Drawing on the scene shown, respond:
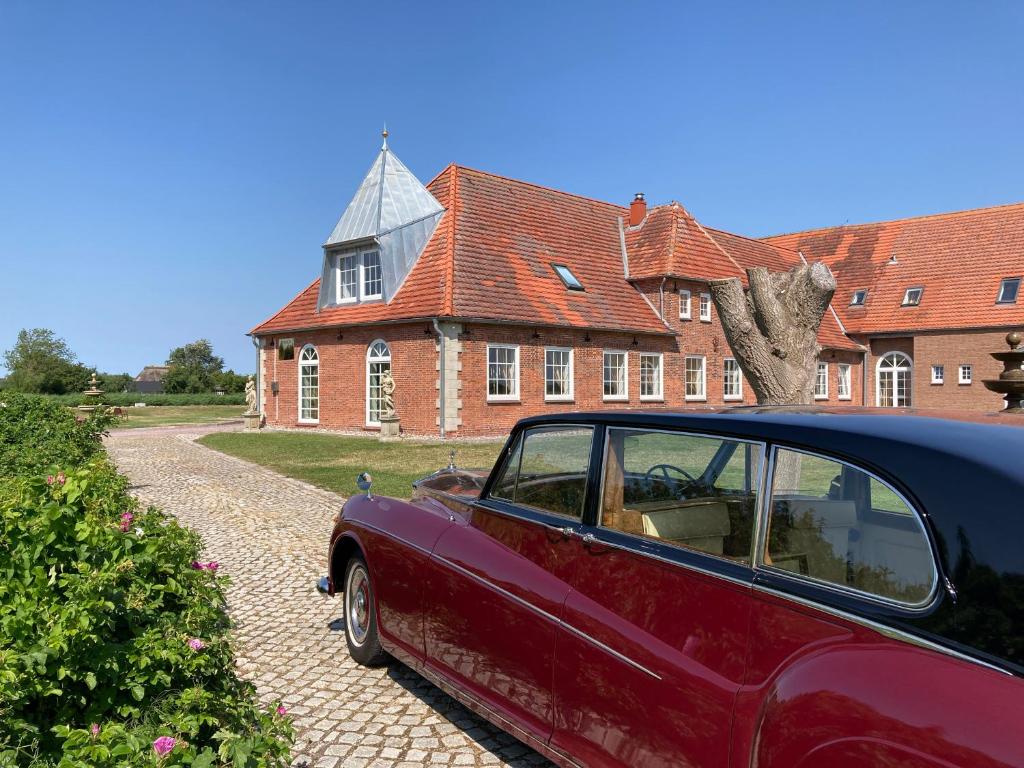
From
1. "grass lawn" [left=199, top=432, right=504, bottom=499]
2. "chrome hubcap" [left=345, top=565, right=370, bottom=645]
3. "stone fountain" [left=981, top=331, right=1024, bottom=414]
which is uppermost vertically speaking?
"stone fountain" [left=981, top=331, right=1024, bottom=414]

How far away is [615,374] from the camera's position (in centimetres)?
2380

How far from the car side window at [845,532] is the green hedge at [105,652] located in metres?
1.50

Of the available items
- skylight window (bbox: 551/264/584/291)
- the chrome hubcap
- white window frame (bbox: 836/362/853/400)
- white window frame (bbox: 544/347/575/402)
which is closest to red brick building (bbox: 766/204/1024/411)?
white window frame (bbox: 836/362/853/400)

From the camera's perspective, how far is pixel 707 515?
2.56 meters

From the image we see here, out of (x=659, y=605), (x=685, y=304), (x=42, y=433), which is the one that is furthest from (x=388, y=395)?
(x=659, y=605)

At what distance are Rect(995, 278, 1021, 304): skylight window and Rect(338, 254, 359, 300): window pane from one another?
24.2 meters

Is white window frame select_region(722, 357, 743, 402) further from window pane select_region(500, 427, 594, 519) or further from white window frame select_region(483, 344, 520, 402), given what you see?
window pane select_region(500, 427, 594, 519)

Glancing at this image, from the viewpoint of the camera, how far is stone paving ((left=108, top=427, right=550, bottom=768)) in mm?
3482

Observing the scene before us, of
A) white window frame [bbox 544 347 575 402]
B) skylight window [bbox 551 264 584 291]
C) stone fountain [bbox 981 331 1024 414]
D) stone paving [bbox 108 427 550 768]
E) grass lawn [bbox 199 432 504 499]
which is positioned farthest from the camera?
skylight window [bbox 551 264 584 291]

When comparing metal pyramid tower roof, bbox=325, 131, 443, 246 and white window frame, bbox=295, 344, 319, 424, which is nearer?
metal pyramid tower roof, bbox=325, 131, 443, 246

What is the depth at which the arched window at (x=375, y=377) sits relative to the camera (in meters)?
21.6

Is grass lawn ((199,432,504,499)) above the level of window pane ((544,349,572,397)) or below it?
below

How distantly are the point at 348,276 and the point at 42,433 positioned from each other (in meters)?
15.4

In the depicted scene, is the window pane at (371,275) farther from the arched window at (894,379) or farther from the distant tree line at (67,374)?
the distant tree line at (67,374)
